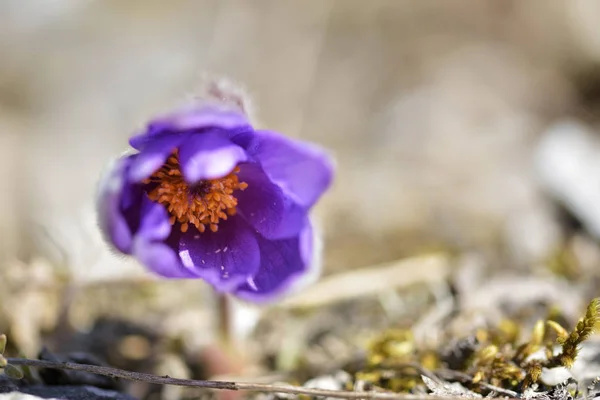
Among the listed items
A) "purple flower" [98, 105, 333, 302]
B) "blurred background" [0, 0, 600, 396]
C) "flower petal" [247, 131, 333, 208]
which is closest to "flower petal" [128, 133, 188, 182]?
"purple flower" [98, 105, 333, 302]

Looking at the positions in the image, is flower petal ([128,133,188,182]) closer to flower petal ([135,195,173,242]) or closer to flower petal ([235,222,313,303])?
flower petal ([135,195,173,242])

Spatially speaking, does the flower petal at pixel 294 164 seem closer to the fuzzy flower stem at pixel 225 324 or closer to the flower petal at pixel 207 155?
the flower petal at pixel 207 155

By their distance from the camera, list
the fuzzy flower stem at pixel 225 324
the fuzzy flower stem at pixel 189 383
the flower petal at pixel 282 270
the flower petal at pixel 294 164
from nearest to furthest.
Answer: the fuzzy flower stem at pixel 189 383, the flower petal at pixel 294 164, the flower petal at pixel 282 270, the fuzzy flower stem at pixel 225 324

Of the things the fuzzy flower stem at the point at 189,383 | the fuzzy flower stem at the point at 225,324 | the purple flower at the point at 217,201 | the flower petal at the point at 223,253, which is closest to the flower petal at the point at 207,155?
the purple flower at the point at 217,201

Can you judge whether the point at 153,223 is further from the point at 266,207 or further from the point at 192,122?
the point at 266,207

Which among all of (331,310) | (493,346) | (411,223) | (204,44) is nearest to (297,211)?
(493,346)

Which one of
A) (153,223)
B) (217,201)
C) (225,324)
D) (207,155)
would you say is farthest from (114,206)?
(225,324)

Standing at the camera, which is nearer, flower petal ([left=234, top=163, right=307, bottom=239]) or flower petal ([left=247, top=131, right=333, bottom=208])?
flower petal ([left=247, top=131, right=333, bottom=208])
